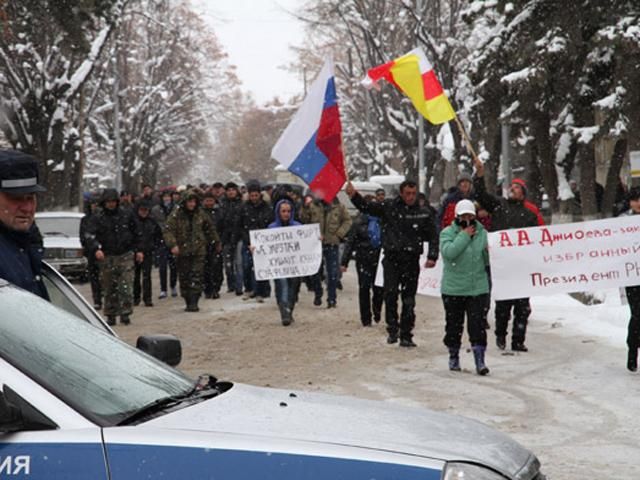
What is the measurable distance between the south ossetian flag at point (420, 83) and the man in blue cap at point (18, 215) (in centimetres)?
899

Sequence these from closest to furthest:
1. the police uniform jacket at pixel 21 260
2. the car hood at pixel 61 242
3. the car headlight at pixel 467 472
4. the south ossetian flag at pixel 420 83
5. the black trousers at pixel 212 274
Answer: the car headlight at pixel 467 472, the police uniform jacket at pixel 21 260, the south ossetian flag at pixel 420 83, the black trousers at pixel 212 274, the car hood at pixel 61 242

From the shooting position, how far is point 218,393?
4.31 metres

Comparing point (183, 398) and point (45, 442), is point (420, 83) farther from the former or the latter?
point (45, 442)

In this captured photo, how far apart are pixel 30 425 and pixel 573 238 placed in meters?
10.3

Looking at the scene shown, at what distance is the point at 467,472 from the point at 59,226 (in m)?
23.0

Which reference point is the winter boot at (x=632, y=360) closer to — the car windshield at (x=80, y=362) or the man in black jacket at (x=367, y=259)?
the man in black jacket at (x=367, y=259)

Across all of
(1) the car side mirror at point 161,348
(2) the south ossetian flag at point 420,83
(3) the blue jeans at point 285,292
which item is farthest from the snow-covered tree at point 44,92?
(1) the car side mirror at point 161,348

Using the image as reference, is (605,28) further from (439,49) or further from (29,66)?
(29,66)

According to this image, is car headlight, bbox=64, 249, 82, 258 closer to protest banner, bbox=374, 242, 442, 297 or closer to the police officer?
the police officer

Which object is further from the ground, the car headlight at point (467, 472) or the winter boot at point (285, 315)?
the car headlight at point (467, 472)

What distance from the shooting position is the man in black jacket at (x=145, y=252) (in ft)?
64.2

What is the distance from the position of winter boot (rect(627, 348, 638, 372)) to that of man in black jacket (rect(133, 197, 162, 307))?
10309 mm

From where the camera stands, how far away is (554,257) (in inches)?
512

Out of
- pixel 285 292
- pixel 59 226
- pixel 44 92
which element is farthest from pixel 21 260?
pixel 44 92
